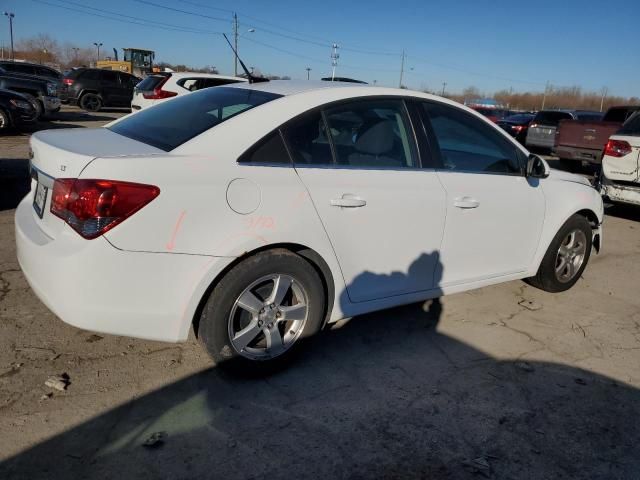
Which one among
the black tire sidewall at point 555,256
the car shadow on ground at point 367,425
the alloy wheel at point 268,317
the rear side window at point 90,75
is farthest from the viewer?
the rear side window at point 90,75

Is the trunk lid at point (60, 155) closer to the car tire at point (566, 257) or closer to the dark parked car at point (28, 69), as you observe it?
the car tire at point (566, 257)

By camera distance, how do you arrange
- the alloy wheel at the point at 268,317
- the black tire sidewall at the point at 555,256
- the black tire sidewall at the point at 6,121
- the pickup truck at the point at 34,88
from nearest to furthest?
the alloy wheel at the point at 268,317, the black tire sidewall at the point at 555,256, the black tire sidewall at the point at 6,121, the pickup truck at the point at 34,88

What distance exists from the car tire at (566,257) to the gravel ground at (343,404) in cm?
57

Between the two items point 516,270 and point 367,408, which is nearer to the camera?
point 367,408

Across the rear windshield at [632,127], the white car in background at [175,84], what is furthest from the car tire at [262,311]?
the white car in background at [175,84]

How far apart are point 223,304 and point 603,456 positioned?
6.61ft

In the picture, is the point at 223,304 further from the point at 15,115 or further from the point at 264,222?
the point at 15,115

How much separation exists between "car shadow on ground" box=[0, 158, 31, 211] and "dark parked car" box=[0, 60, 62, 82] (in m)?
15.2

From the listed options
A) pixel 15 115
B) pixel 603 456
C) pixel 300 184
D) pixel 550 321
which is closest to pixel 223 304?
pixel 300 184

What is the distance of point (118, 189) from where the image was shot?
2.36 metres

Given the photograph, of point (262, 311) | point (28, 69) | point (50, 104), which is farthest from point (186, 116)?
point (28, 69)

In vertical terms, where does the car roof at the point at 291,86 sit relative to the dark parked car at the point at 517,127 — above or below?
below

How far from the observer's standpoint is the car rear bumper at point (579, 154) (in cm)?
1134

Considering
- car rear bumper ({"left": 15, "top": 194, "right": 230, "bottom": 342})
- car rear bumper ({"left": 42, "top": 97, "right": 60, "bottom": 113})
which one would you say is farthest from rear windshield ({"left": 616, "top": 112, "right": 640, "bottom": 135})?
car rear bumper ({"left": 42, "top": 97, "right": 60, "bottom": 113})
